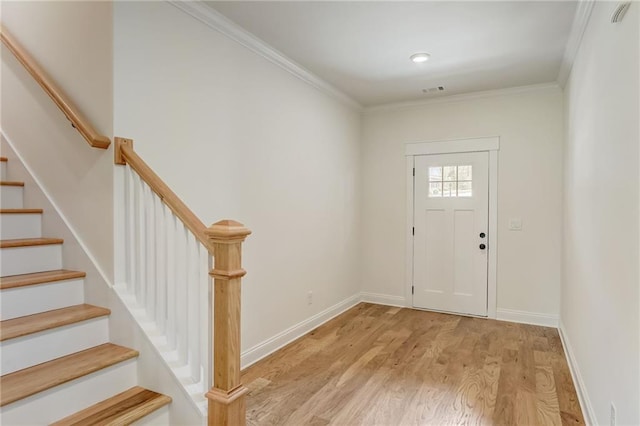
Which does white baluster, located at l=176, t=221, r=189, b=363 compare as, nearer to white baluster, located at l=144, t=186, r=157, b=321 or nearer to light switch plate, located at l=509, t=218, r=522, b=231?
white baluster, located at l=144, t=186, r=157, b=321

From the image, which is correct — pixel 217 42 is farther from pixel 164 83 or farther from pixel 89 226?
pixel 89 226

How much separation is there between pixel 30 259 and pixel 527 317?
14.7 ft

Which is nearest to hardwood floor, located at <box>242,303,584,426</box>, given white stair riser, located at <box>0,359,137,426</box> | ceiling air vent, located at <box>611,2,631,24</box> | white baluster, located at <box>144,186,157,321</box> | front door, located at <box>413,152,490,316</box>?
front door, located at <box>413,152,490,316</box>

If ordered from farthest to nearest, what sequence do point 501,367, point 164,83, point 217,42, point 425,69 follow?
point 425,69
point 501,367
point 217,42
point 164,83

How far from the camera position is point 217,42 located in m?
2.69

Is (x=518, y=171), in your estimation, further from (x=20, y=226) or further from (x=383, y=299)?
(x=20, y=226)

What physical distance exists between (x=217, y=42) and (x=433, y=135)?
285cm

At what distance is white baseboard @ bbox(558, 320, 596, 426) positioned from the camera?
2183mm

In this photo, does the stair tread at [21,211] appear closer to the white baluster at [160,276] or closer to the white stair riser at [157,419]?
the white baluster at [160,276]

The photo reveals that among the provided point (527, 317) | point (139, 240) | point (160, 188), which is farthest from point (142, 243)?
point (527, 317)

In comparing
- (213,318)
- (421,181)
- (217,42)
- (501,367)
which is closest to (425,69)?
(421,181)

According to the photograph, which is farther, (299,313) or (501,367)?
(299,313)

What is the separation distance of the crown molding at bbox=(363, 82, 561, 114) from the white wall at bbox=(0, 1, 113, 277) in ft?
11.3

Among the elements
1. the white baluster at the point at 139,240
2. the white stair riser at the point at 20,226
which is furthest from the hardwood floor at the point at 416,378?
A: the white stair riser at the point at 20,226
